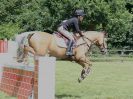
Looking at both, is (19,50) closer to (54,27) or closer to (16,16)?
(54,27)

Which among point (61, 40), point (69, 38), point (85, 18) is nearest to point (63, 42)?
point (61, 40)

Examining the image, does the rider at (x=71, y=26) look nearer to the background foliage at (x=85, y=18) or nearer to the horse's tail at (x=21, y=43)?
the horse's tail at (x=21, y=43)

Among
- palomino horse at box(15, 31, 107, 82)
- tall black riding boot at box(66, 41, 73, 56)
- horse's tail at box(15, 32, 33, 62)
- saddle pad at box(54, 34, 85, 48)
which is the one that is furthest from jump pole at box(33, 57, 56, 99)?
horse's tail at box(15, 32, 33, 62)

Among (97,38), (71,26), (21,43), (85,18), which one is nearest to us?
(71,26)

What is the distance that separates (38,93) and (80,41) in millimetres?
6845

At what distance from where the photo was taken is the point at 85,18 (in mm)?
46312

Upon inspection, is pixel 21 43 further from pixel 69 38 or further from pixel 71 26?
pixel 71 26

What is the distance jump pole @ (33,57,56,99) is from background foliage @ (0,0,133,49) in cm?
3479

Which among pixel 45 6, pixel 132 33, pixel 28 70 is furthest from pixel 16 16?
pixel 28 70

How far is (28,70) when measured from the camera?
41.2 ft

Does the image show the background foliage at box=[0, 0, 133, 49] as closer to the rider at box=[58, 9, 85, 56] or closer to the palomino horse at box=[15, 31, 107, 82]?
the palomino horse at box=[15, 31, 107, 82]

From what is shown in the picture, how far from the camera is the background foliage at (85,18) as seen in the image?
45750 mm

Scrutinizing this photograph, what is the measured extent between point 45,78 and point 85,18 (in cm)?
3606

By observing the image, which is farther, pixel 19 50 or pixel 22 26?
pixel 22 26
